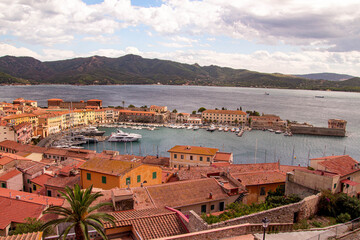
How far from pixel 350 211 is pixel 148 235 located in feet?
24.0

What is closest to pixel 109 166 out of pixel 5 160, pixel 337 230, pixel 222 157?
pixel 337 230

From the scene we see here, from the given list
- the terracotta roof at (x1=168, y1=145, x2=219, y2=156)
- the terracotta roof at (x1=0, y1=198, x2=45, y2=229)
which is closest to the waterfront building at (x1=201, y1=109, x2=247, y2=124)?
the terracotta roof at (x1=168, y1=145, x2=219, y2=156)

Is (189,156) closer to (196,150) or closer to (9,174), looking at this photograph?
(196,150)

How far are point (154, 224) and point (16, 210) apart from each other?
7847mm

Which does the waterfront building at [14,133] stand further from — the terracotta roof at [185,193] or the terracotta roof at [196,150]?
the terracotta roof at [185,193]

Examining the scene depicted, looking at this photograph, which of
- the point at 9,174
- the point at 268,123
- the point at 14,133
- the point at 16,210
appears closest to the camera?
the point at 16,210

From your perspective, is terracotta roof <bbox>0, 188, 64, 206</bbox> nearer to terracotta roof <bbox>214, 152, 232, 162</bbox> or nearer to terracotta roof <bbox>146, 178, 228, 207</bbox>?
terracotta roof <bbox>146, 178, 228, 207</bbox>

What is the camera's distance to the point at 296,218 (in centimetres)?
903

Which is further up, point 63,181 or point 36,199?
point 36,199

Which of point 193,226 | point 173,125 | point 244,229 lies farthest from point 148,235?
point 173,125

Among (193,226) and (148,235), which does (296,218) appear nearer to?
(193,226)

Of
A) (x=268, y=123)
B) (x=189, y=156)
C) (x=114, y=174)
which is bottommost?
(x=268, y=123)

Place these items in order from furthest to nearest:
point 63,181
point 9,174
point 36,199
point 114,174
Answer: point 9,174, point 63,181, point 114,174, point 36,199

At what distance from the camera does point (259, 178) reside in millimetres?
14859
